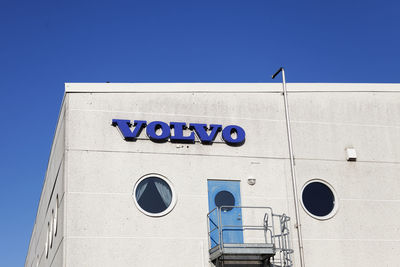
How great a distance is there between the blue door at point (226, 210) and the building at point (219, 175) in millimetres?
27

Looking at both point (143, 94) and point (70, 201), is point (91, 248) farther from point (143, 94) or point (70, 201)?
point (143, 94)

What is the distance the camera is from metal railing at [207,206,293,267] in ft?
49.6

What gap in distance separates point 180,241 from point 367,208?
5299 mm

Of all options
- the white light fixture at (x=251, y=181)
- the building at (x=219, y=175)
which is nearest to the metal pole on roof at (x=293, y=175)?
the building at (x=219, y=175)

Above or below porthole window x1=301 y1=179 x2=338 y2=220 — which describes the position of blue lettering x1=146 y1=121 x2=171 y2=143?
above

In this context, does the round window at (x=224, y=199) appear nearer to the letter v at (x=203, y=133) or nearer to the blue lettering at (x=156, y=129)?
the letter v at (x=203, y=133)

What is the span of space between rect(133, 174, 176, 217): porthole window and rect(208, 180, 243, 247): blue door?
106cm

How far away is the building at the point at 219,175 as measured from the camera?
582 inches

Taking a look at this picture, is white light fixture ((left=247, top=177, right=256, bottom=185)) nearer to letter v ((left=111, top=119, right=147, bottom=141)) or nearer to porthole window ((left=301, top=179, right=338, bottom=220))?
porthole window ((left=301, top=179, right=338, bottom=220))

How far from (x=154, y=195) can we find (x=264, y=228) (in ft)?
9.64

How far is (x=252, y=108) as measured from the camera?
1667 centimetres

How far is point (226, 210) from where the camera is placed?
51.1ft

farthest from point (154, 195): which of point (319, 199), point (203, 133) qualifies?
point (319, 199)

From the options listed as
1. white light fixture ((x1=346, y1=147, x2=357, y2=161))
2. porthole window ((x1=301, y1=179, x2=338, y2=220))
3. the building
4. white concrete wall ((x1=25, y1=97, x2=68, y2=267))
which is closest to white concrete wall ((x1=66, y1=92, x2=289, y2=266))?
the building
